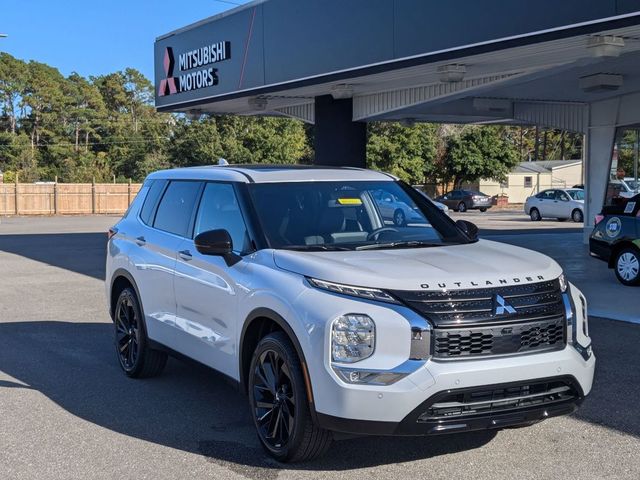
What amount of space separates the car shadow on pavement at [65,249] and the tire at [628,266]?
9.13 meters

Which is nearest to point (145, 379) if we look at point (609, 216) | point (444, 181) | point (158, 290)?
point (158, 290)

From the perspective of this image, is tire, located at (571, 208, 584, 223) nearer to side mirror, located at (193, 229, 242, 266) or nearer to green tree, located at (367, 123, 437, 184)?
green tree, located at (367, 123, 437, 184)

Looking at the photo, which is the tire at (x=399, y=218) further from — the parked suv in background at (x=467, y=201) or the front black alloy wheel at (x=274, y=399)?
the parked suv in background at (x=467, y=201)

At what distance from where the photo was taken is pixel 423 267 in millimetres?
4734

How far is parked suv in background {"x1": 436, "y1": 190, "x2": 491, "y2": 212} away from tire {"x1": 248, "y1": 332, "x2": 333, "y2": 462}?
150 feet

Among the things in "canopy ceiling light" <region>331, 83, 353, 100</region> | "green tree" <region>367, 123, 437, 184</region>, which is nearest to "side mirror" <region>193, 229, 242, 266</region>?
"canopy ceiling light" <region>331, 83, 353, 100</region>

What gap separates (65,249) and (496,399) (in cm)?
1863

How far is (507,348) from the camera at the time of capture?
4504 millimetres

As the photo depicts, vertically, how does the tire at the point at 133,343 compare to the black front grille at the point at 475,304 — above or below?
below

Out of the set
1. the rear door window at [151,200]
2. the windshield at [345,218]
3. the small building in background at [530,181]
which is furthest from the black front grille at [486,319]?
the small building in background at [530,181]

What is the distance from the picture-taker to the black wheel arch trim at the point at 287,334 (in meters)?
4.52

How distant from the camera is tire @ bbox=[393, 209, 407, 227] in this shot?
6.00 meters

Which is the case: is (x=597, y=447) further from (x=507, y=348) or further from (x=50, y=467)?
(x=50, y=467)

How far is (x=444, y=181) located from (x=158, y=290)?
56.4 m
